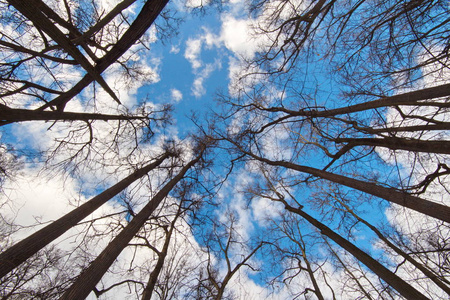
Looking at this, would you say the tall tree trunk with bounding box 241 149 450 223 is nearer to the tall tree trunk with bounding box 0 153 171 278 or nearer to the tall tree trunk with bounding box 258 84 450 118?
the tall tree trunk with bounding box 258 84 450 118

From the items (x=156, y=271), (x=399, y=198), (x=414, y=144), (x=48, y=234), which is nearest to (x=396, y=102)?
(x=414, y=144)

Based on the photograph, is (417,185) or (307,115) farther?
(307,115)

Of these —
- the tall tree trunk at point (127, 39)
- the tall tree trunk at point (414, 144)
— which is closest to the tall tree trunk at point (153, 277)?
the tall tree trunk at point (127, 39)

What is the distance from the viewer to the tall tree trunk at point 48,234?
121 inches

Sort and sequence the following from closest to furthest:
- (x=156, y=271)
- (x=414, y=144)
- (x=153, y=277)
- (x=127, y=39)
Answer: (x=414, y=144) → (x=127, y=39) → (x=153, y=277) → (x=156, y=271)

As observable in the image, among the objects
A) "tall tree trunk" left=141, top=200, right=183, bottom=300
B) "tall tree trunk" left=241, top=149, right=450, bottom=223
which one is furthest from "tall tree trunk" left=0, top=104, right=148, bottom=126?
"tall tree trunk" left=241, top=149, right=450, bottom=223

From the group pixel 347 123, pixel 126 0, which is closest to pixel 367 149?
pixel 347 123

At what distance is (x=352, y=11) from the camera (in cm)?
397

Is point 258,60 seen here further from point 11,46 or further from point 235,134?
point 11,46

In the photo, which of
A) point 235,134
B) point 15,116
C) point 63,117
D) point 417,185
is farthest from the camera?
point 235,134

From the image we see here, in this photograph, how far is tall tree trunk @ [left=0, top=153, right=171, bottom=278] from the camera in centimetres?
307

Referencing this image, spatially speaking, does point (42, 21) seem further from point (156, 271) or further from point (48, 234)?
point (156, 271)

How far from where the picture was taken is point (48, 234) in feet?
11.6

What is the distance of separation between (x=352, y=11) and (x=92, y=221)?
7.52 meters
